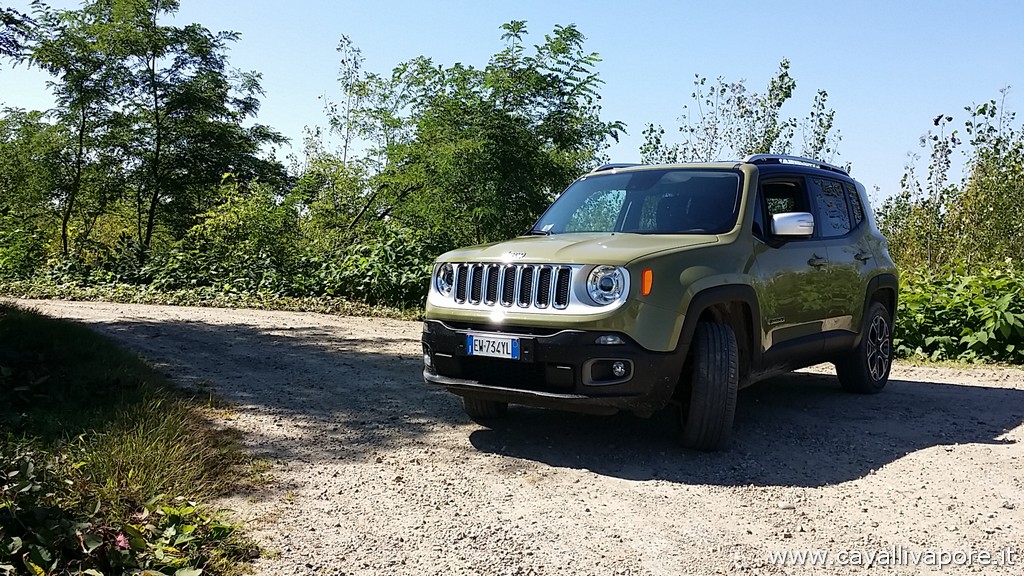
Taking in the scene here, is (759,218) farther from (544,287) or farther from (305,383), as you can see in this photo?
(305,383)

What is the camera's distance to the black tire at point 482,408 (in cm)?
584

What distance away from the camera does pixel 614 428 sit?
5.90 metres

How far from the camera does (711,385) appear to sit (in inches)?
197

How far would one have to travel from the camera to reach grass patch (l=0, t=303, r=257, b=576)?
329 cm

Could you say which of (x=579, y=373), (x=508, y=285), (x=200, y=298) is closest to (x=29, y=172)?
(x=200, y=298)

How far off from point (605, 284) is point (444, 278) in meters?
1.23

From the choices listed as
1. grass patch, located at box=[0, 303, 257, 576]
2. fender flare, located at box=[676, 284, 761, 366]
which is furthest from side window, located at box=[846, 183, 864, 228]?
grass patch, located at box=[0, 303, 257, 576]

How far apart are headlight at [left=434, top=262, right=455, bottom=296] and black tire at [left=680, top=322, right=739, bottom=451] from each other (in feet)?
5.19

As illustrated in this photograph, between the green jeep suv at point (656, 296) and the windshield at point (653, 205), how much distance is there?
11 millimetres

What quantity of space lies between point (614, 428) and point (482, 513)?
1.92m

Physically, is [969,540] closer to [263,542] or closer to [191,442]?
[263,542]

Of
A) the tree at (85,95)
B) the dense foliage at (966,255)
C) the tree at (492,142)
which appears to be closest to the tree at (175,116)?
the tree at (85,95)

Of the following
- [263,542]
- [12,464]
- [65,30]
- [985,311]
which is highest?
[65,30]

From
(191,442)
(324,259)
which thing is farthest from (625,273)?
(324,259)
